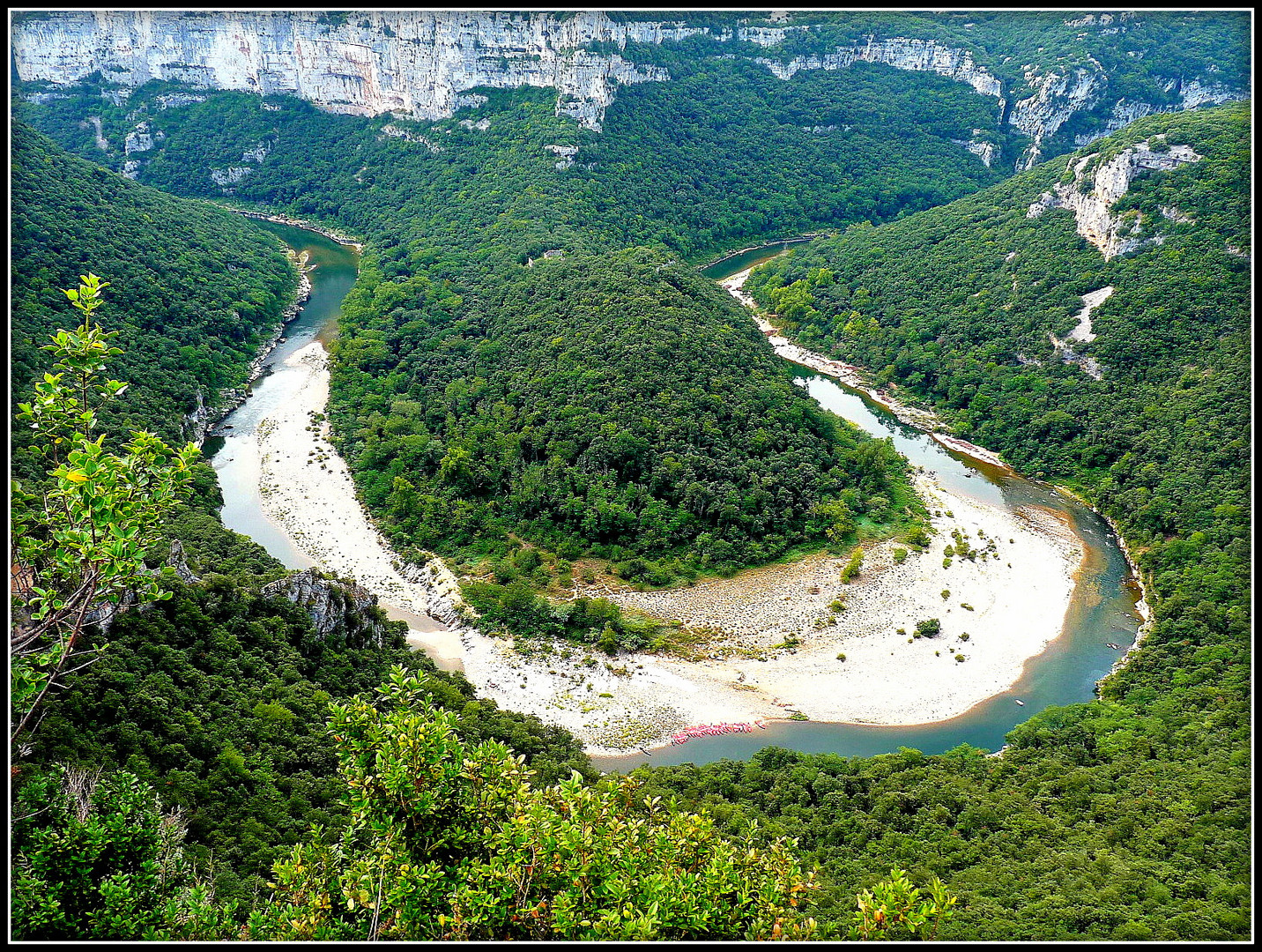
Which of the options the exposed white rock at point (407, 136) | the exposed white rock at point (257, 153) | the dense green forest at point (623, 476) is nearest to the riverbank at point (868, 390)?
the dense green forest at point (623, 476)

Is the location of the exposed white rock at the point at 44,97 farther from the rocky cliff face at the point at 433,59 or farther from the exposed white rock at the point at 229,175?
the exposed white rock at the point at 229,175

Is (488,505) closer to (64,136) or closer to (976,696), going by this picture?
(976,696)

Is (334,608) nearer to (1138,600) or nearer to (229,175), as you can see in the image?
(1138,600)

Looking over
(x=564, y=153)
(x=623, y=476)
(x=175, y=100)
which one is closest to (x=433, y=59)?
(x=564, y=153)

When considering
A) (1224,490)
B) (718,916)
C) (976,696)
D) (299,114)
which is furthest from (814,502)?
(299,114)

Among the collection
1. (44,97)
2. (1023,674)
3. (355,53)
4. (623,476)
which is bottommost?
(1023,674)
